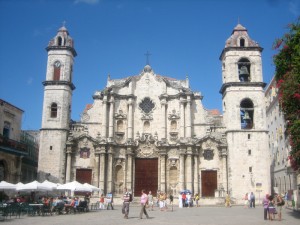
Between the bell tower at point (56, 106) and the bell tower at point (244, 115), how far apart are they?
15853 millimetres

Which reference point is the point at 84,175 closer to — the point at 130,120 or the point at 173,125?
the point at 130,120

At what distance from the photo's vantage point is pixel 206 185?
37594 mm

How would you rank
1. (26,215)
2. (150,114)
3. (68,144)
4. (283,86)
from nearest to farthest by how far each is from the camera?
(283,86), (26,215), (68,144), (150,114)

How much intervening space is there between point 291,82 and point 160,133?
20.6 m

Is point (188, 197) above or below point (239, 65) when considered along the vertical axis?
below

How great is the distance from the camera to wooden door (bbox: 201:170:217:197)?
A: 37375 millimetres

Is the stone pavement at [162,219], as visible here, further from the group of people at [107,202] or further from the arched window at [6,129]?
the arched window at [6,129]

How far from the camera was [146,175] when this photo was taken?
126ft

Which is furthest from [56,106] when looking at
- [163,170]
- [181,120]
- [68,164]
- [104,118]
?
[181,120]

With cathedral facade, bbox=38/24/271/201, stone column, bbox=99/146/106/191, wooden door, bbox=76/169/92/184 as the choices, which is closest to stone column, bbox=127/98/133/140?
cathedral facade, bbox=38/24/271/201

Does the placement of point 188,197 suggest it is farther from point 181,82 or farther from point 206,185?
point 181,82

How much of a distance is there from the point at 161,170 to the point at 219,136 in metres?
6.69

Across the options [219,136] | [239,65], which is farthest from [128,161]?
[239,65]

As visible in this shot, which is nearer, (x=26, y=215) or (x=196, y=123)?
(x=26, y=215)
